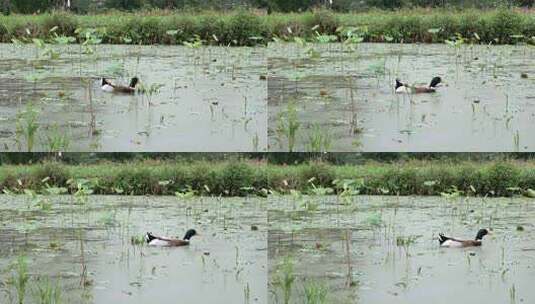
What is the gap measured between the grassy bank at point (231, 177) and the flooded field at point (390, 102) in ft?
5.01

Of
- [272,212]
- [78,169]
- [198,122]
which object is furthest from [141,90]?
[78,169]

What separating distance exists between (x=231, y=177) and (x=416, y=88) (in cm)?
234

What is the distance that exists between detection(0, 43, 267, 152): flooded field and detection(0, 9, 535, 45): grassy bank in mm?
133

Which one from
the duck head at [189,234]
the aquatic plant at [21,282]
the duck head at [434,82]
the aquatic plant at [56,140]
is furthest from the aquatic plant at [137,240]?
the duck head at [434,82]

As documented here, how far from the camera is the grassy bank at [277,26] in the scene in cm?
851

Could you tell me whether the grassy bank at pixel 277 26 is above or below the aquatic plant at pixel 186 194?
above

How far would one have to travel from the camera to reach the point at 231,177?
10242 mm

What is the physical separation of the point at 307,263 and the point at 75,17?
2.65 metres

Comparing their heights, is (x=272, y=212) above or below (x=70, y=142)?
below

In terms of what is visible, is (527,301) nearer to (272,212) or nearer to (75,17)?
(272,212)

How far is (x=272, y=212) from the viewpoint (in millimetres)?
8883

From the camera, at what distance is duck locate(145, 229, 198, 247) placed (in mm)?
8539

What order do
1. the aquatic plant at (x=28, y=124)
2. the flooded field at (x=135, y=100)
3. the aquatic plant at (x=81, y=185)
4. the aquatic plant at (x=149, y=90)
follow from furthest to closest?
the aquatic plant at (x=81, y=185) → the aquatic plant at (x=149, y=90) → the flooded field at (x=135, y=100) → the aquatic plant at (x=28, y=124)

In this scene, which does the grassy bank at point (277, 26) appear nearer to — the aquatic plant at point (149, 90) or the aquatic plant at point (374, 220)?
the aquatic plant at point (149, 90)
